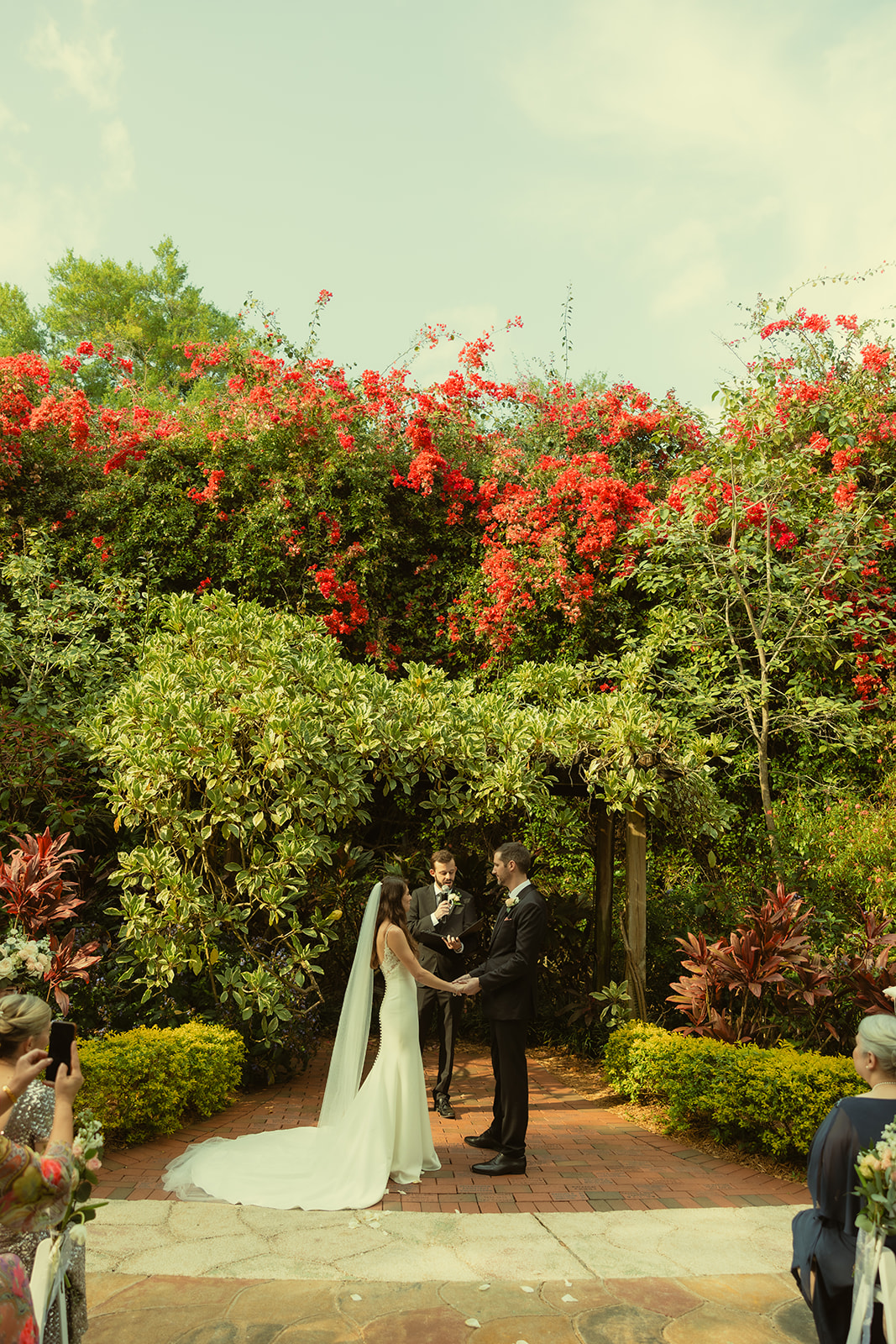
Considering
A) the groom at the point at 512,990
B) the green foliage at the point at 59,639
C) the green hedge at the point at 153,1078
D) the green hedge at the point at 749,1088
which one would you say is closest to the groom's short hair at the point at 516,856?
the groom at the point at 512,990

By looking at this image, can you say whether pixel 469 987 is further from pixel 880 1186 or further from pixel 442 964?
pixel 880 1186

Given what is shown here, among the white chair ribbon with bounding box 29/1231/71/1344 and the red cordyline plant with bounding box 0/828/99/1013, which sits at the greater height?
the red cordyline plant with bounding box 0/828/99/1013

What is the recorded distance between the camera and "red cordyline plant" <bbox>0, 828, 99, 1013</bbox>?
5254mm

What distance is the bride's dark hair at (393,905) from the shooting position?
5000mm

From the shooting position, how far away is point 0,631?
8289 millimetres

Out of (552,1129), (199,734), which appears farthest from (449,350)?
(552,1129)

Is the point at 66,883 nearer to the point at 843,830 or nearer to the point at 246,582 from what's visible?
the point at 246,582

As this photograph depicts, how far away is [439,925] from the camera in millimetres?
6449

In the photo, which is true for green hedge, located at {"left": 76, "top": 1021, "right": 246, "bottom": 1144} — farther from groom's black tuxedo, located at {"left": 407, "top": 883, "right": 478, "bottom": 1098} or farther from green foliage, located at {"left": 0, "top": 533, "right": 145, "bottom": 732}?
green foliage, located at {"left": 0, "top": 533, "right": 145, "bottom": 732}

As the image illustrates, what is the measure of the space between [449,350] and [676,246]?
517 cm

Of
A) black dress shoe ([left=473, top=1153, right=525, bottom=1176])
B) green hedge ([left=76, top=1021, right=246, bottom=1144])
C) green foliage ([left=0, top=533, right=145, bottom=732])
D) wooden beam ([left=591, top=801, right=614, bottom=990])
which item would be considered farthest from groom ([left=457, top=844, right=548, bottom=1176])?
green foliage ([left=0, top=533, right=145, bottom=732])

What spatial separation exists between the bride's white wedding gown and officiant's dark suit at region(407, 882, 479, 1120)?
1231mm

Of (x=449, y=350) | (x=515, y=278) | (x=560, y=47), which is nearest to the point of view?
(x=560, y=47)

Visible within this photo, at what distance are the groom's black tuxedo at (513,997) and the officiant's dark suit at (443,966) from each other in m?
1.20
